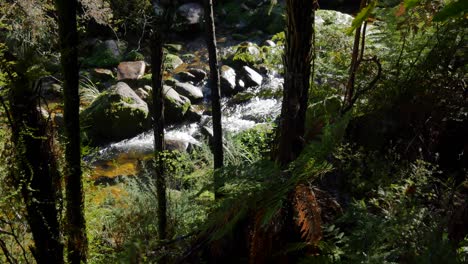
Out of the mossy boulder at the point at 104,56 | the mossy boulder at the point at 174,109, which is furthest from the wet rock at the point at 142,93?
the mossy boulder at the point at 104,56

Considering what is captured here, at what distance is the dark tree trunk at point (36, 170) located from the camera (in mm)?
1745

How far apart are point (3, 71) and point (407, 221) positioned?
1872 mm

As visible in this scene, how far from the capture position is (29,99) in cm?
175

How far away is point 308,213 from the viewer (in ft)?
6.16

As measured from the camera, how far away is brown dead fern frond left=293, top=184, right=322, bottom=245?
1.83m

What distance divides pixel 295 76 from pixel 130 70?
10795mm

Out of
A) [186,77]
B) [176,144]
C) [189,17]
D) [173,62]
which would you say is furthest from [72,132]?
[189,17]

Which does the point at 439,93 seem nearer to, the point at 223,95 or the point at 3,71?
the point at 3,71

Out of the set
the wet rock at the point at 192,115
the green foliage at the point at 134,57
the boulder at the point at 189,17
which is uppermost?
the boulder at the point at 189,17

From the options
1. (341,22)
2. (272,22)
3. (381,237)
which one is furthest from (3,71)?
(272,22)

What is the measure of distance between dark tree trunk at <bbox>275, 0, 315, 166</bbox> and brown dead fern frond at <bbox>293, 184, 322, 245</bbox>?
29cm

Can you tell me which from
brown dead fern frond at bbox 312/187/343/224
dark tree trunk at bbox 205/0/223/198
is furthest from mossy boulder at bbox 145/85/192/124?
brown dead fern frond at bbox 312/187/343/224

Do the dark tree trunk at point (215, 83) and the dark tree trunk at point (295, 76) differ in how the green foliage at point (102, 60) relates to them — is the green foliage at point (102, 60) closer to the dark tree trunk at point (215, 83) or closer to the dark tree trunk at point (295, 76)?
the dark tree trunk at point (215, 83)

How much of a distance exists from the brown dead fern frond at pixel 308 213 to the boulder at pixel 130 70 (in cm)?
1058
